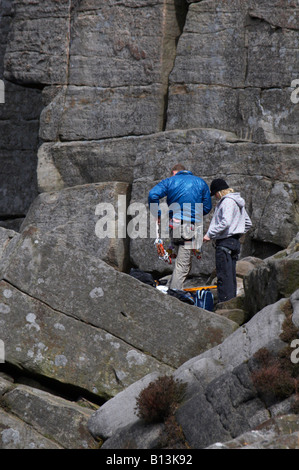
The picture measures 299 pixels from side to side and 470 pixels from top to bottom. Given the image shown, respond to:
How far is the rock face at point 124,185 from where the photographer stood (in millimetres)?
8773

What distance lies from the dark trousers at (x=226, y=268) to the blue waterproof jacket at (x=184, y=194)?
0.78 m

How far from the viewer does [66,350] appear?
916cm

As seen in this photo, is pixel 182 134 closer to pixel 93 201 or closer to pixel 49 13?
pixel 93 201

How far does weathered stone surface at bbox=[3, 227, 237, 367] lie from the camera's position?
919 centimetres

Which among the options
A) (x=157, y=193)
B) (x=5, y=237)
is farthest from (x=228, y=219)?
(x=5, y=237)

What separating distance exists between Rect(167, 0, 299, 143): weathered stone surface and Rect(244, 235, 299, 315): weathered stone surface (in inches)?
181

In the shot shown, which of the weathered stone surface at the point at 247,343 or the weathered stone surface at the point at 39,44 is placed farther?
the weathered stone surface at the point at 39,44

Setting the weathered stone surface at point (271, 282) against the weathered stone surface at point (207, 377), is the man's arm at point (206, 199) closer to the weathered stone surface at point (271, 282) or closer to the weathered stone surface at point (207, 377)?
the weathered stone surface at point (271, 282)

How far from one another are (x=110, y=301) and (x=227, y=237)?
2744 mm

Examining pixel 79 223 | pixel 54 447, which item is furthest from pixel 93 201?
pixel 54 447

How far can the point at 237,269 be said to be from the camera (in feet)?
41.1

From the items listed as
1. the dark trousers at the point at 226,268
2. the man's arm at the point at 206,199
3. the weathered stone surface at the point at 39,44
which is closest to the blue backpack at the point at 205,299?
the dark trousers at the point at 226,268

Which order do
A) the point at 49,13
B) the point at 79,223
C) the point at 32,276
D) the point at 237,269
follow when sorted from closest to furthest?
the point at 32,276 < the point at 237,269 < the point at 79,223 < the point at 49,13
